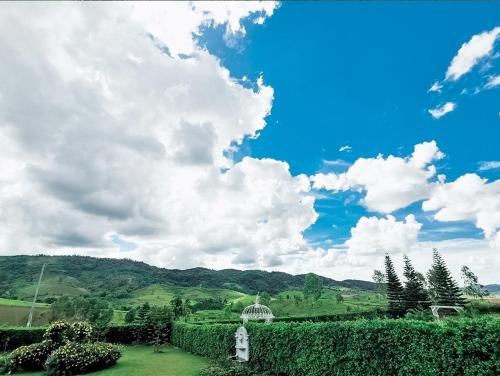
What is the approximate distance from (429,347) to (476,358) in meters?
0.92

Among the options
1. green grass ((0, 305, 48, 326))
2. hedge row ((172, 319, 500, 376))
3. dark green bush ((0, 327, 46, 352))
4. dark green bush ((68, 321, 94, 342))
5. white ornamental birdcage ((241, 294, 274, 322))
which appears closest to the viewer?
hedge row ((172, 319, 500, 376))

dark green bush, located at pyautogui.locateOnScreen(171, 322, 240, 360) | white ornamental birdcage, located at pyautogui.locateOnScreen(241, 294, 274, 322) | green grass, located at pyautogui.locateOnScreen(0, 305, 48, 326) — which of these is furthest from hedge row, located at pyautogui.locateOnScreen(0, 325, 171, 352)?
green grass, located at pyautogui.locateOnScreen(0, 305, 48, 326)

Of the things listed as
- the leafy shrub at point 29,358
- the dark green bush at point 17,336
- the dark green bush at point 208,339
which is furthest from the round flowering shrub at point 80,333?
the dark green bush at point 17,336

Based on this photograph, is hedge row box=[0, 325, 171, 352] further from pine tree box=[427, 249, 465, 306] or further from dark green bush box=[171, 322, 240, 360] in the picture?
pine tree box=[427, 249, 465, 306]

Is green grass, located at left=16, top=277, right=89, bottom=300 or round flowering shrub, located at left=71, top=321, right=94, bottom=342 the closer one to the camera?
round flowering shrub, located at left=71, top=321, right=94, bottom=342

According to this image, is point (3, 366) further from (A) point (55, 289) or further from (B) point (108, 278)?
(B) point (108, 278)

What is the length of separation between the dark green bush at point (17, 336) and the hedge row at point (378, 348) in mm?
17340

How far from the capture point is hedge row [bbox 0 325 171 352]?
2062cm

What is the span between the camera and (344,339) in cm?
870

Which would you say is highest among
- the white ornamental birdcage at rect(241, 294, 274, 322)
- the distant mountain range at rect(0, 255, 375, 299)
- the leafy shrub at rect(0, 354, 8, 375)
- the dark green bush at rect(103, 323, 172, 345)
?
the distant mountain range at rect(0, 255, 375, 299)

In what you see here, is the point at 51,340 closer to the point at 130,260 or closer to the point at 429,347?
the point at 429,347

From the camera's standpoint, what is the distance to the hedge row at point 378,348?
18.9ft

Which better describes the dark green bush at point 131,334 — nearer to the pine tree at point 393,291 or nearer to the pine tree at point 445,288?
the pine tree at point 393,291

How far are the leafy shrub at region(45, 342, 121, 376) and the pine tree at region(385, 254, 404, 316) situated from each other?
52.3 metres
